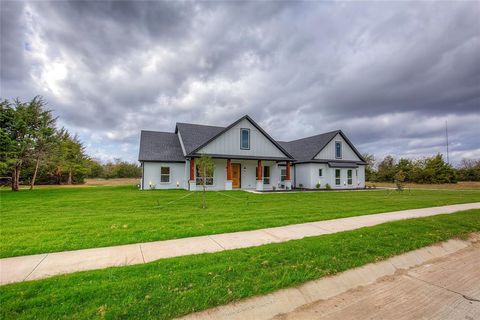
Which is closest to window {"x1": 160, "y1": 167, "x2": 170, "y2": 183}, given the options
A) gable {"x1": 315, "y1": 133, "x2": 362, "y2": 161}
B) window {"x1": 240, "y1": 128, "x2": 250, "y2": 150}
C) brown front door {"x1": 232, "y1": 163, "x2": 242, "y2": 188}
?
brown front door {"x1": 232, "y1": 163, "x2": 242, "y2": 188}

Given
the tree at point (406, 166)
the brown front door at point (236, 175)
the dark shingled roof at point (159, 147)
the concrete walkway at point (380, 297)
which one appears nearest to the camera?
the concrete walkway at point (380, 297)

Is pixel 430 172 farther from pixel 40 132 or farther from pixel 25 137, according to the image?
pixel 25 137

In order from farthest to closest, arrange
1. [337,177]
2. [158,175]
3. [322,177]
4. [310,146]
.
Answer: [310,146], [337,177], [322,177], [158,175]

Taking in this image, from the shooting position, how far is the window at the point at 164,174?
66.1 ft

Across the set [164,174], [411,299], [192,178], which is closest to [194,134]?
[164,174]

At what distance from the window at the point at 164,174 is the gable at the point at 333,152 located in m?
14.7

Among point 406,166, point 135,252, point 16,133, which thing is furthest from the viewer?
point 406,166

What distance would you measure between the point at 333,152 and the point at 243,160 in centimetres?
1053

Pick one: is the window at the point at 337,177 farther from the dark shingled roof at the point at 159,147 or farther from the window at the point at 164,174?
the window at the point at 164,174

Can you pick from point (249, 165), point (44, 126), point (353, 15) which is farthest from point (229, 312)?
point (44, 126)

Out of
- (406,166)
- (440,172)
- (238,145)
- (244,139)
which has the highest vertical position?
(244,139)

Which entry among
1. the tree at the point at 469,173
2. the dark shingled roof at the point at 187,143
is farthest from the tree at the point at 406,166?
the dark shingled roof at the point at 187,143

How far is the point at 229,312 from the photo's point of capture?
2.82 m

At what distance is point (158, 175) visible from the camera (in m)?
20.0
